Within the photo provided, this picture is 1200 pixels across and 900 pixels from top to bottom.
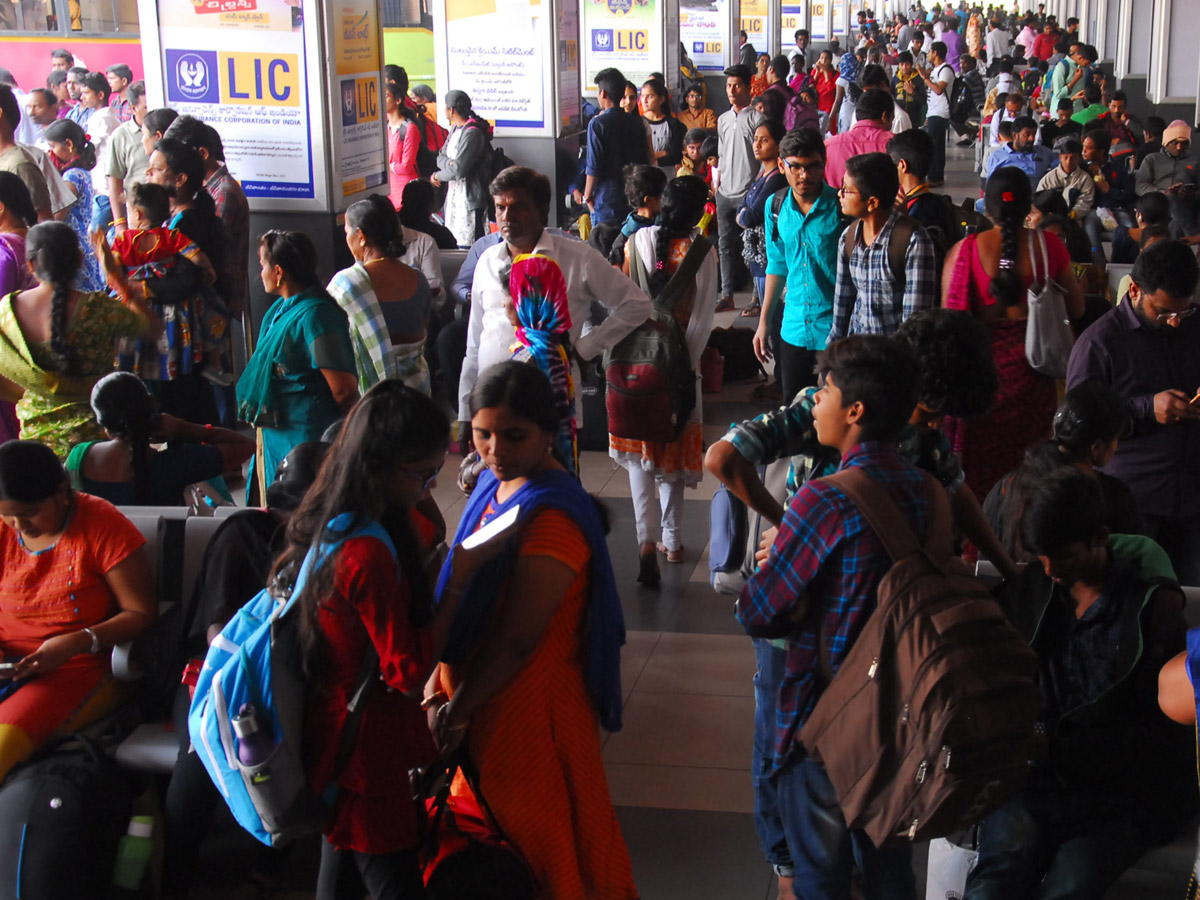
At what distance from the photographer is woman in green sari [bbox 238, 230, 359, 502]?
4398mm

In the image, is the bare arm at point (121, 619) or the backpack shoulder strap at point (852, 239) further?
the backpack shoulder strap at point (852, 239)

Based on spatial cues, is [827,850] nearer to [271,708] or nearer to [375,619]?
[375,619]

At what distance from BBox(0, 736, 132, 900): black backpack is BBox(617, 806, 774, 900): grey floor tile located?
1.34 m

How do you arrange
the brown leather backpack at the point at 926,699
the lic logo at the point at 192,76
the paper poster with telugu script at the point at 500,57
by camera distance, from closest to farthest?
the brown leather backpack at the point at 926,699 < the lic logo at the point at 192,76 < the paper poster with telugu script at the point at 500,57

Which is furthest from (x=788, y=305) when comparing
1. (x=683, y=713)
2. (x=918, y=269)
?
(x=683, y=713)

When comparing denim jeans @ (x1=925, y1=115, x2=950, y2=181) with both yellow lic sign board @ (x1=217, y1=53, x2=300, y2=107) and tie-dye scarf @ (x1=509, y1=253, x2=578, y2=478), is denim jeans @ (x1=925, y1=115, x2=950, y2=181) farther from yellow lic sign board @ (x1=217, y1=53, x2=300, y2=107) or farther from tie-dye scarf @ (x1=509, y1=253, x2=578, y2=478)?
tie-dye scarf @ (x1=509, y1=253, x2=578, y2=478)

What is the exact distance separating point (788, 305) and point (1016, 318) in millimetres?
→ 1376

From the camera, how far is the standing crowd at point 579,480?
8.25ft

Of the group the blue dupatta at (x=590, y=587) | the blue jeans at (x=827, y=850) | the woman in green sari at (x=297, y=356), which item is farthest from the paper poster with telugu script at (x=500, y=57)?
the blue jeans at (x=827, y=850)

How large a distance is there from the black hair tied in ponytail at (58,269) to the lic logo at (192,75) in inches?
122

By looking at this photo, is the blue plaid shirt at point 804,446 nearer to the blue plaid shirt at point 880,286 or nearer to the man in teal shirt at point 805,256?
the blue plaid shirt at point 880,286

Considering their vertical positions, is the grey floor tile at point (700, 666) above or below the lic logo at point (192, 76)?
below

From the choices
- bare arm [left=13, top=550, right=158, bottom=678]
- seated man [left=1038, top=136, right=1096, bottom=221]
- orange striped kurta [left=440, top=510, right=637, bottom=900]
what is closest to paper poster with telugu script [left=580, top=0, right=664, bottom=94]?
seated man [left=1038, top=136, right=1096, bottom=221]

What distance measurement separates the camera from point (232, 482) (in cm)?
693
